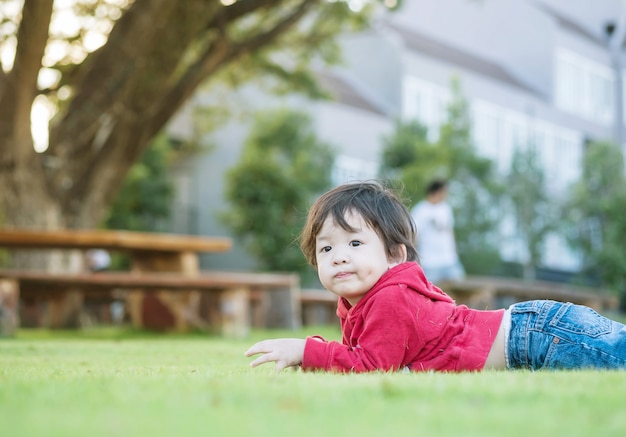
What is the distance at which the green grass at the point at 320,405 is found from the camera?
2256mm

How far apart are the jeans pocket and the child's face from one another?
27.9 inches

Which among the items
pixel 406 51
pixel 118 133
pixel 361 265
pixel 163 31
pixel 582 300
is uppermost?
pixel 406 51

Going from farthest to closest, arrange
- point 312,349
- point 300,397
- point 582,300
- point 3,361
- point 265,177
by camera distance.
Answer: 1. point 265,177
2. point 582,300
3. point 3,361
4. point 312,349
5. point 300,397

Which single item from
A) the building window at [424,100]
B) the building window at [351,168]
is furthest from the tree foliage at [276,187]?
the building window at [424,100]

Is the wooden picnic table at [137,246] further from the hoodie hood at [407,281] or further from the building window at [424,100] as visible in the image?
the building window at [424,100]

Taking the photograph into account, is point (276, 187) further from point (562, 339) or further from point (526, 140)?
point (562, 339)

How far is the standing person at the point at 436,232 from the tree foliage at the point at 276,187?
1197 centimetres

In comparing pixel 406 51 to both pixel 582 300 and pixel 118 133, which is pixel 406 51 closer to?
pixel 582 300

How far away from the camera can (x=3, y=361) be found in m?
5.69

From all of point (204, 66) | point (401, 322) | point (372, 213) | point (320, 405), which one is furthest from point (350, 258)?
point (204, 66)

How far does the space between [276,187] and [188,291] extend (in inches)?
474

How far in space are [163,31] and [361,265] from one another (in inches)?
471

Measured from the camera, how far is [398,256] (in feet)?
14.5

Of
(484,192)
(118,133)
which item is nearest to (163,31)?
(118,133)
